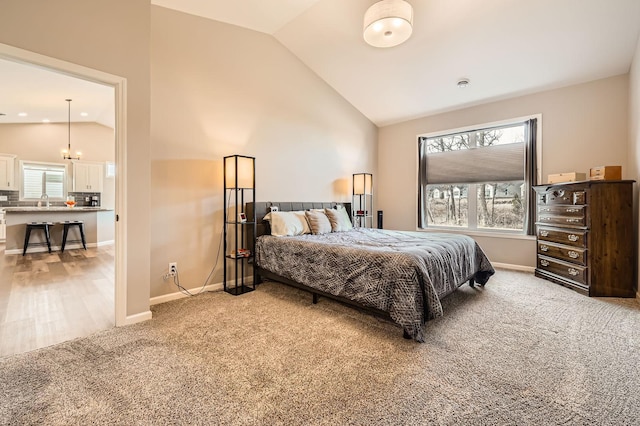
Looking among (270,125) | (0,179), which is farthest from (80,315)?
(0,179)

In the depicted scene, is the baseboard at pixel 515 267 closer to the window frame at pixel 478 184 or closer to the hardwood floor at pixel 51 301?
the window frame at pixel 478 184

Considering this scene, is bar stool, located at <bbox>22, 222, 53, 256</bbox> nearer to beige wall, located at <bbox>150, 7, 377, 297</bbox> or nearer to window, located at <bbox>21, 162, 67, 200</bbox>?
window, located at <bbox>21, 162, 67, 200</bbox>

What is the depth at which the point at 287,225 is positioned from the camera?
11.9 ft

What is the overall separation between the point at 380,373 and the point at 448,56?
3.94 meters

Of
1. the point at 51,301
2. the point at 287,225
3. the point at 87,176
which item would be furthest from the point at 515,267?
the point at 87,176

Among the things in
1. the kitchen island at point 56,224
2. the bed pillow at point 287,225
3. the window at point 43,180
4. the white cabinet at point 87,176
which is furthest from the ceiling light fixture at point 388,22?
the window at point 43,180

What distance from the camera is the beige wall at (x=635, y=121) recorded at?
10.3 ft

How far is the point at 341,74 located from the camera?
462cm

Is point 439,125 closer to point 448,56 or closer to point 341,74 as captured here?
point 448,56

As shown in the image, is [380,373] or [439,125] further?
[439,125]


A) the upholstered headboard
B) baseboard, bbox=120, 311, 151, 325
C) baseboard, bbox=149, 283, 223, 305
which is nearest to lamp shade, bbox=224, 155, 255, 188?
the upholstered headboard

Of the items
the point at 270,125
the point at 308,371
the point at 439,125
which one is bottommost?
the point at 308,371

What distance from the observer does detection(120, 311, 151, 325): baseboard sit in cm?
248

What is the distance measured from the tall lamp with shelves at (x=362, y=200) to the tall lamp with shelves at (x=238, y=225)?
222 centimetres
